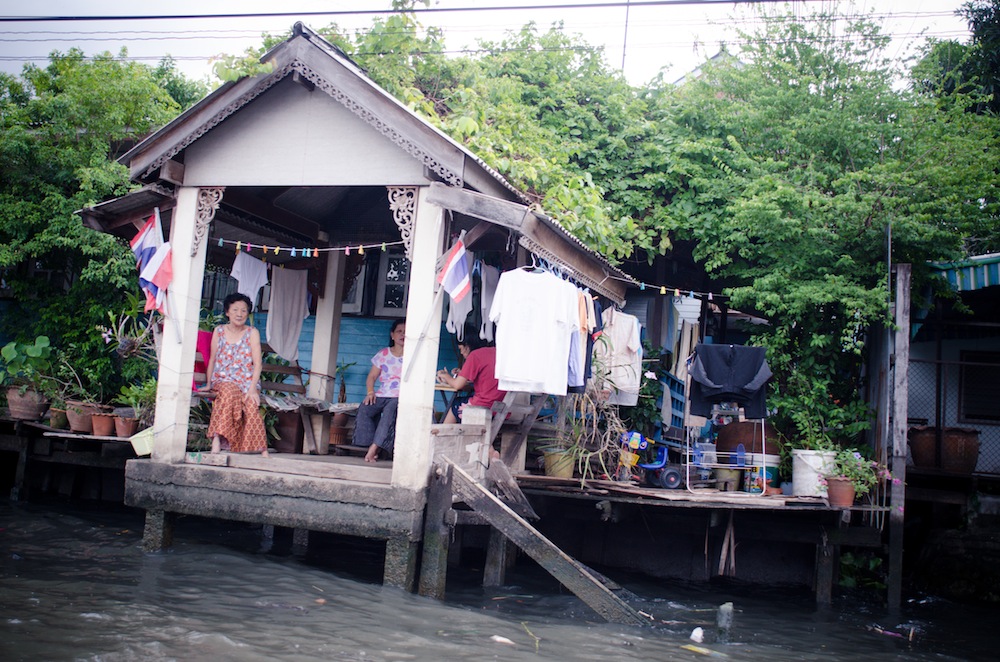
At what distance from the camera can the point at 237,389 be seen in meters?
8.84

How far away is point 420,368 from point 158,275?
10.0 ft

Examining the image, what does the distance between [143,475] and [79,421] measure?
3352mm

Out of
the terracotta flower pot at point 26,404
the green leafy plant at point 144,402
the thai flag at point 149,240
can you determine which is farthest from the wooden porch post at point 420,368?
the terracotta flower pot at point 26,404

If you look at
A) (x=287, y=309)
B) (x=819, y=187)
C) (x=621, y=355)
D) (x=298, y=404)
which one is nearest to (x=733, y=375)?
(x=621, y=355)

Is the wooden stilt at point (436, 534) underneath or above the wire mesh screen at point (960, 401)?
underneath

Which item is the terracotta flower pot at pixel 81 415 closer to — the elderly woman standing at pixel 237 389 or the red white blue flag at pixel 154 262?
the elderly woman standing at pixel 237 389

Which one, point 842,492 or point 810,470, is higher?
point 810,470

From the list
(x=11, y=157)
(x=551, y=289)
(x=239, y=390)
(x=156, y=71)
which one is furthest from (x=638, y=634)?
(x=156, y=71)

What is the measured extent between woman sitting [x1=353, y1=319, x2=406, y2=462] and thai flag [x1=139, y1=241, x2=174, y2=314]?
2.60 m

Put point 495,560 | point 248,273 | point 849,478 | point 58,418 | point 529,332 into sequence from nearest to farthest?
1. point 529,332
2. point 495,560
3. point 849,478
4. point 248,273
5. point 58,418

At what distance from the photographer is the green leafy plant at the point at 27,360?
1197 cm

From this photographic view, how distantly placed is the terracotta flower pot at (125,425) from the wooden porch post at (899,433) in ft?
30.4

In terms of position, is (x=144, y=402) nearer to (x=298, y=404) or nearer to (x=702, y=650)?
(x=298, y=404)

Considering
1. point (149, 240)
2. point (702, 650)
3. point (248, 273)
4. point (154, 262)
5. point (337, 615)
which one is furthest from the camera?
point (248, 273)
